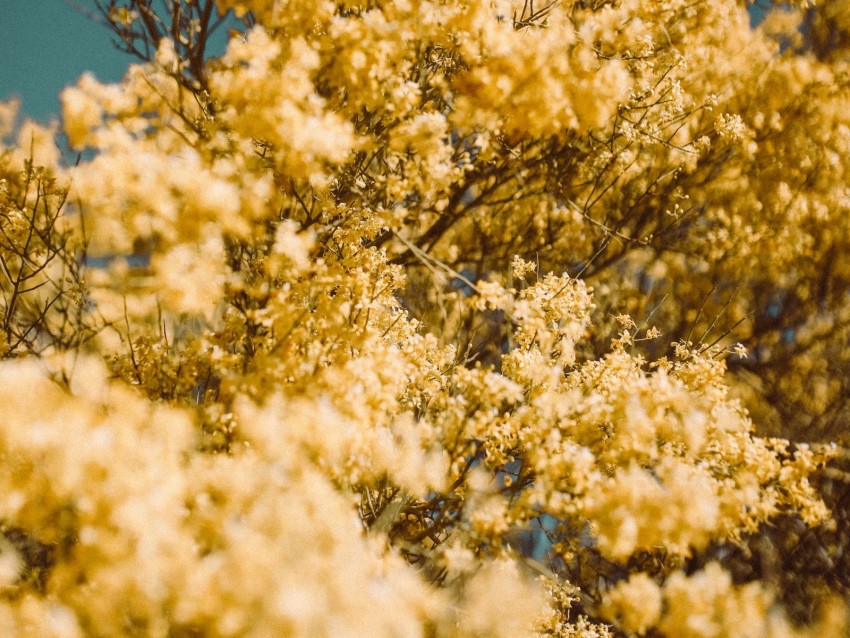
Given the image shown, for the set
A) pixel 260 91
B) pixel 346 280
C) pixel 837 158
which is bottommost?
pixel 346 280

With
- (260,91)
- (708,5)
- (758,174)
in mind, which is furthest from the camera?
(758,174)

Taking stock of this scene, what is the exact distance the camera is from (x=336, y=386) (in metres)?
2.98

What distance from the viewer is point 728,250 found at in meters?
7.27

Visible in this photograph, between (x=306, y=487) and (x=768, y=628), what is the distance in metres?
2.76

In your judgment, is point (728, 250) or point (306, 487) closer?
point (306, 487)

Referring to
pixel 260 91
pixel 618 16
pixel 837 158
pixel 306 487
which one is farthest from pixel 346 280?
pixel 837 158

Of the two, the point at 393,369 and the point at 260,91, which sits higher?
A: the point at 260,91

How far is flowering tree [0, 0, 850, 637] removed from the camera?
199 cm

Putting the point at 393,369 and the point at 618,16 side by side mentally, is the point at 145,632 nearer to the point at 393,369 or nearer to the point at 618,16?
the point at 393,369

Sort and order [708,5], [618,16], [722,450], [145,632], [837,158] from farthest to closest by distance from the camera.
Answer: [837,158], [708,5], [618,16], [722,450], [145,632]

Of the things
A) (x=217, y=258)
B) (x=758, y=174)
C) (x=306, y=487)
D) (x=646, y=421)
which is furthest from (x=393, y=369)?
(x=758, y=174)

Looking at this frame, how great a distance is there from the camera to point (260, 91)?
2748 millimetres

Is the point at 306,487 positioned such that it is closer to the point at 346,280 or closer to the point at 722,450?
the point at 346,280

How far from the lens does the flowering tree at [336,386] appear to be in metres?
1.99
